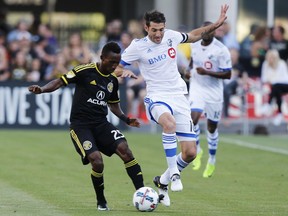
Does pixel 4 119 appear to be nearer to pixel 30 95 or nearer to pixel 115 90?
pixel 30 95

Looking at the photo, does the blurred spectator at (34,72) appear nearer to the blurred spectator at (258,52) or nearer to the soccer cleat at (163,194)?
the blurred spectator at (258,52)

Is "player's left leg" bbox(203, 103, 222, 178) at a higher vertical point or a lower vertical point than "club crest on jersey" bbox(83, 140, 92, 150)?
lower

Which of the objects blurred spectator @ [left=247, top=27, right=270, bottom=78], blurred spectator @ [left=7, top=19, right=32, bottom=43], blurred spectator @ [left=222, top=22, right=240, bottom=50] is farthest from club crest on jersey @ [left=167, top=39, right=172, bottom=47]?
blurred spectator @ [left=7, top=19, right=32, bottom=43]

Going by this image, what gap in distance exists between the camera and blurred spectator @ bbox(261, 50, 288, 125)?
87.7ft

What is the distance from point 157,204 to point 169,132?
1.17 metres

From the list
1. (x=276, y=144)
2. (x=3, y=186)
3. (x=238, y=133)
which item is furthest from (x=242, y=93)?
(x=3, y=186)

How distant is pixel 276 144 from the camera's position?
2330 centimetres

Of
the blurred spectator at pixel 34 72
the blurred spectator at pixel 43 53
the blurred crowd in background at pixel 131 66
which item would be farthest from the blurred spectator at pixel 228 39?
the blurred spectator at pixel 34 72

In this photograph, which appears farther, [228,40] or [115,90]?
[228,40]

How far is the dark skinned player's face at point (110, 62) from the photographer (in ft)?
40.0

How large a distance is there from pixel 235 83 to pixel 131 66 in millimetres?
2737

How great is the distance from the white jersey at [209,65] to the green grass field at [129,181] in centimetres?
135

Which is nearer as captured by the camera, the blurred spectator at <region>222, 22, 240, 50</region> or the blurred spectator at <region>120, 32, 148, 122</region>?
the blurred spectator at <region>120, 32, 148, 122</region>

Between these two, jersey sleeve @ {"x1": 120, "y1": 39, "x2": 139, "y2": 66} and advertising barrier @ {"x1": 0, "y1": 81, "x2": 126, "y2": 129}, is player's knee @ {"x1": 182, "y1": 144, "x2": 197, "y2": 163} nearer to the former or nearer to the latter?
jersey sleeve @ {"x1": 120, "y1": 39, "x2": 139, "y2": 66}
